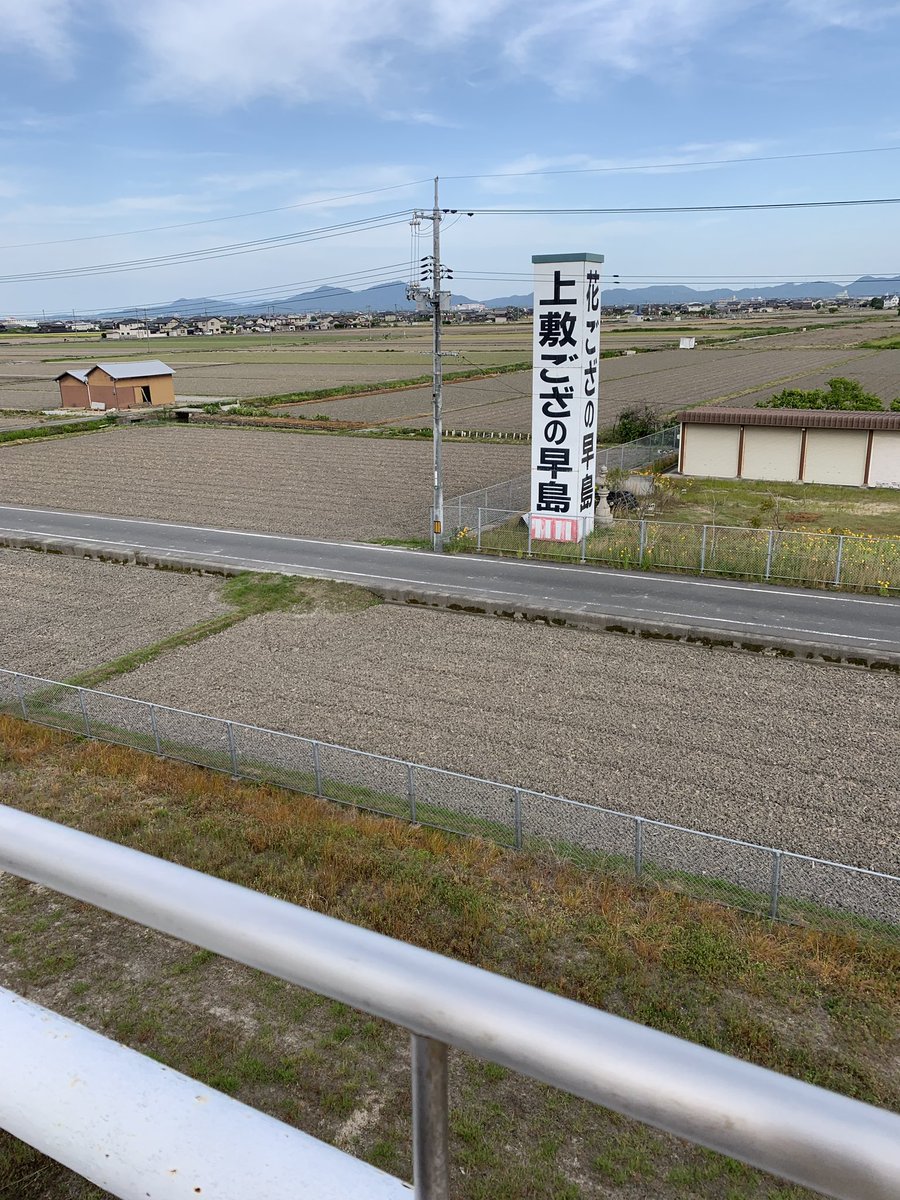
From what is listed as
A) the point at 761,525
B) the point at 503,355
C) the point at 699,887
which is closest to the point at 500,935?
the point at 699,887

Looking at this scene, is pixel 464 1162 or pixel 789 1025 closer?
pixel 464 1162

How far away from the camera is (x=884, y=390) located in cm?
6419

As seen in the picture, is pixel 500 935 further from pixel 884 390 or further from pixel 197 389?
pixel 197 389

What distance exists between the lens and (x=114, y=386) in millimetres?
63500

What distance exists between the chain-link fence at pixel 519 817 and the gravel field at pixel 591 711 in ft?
2.69

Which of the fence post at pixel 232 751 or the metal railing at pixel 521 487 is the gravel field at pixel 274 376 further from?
the fence post at pixel 232 751

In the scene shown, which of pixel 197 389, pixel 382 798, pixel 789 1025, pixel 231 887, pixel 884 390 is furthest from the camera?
pixel 197 389

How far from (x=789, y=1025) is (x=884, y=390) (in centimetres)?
6362

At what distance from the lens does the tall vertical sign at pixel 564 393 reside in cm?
2770

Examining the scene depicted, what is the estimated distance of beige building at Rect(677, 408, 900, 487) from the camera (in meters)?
37.1

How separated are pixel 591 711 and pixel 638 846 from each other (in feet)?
20.2

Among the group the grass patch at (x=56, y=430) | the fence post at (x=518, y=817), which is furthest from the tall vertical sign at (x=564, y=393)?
the grass patch at (x=56, y=430)

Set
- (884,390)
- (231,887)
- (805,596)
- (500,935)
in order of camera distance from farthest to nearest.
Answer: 1. (884,390)
2. (805,596)
3. (500,935)
4. (231,887)

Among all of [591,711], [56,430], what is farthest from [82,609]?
[56,430]
